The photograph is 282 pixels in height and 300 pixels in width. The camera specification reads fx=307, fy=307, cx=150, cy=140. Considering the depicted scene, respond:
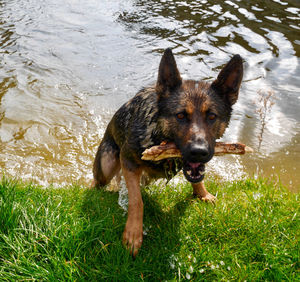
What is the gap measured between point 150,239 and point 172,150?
942 mm

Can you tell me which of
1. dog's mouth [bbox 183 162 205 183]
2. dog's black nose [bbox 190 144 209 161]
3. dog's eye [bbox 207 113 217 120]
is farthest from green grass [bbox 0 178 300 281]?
dog's eye [bbox 207 113 217 120]

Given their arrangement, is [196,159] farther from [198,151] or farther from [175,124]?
[175,124]

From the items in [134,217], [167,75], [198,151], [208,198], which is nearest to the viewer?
[198,151]

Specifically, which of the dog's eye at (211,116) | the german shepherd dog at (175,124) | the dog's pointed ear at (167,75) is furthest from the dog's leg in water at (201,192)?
the dog's pointed ear at (167,75)

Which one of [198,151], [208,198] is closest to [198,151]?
[198,151]

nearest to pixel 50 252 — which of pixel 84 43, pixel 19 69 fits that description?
pixel 19 69

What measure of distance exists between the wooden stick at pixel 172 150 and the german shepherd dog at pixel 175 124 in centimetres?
8

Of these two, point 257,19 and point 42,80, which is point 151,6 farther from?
point 42,80

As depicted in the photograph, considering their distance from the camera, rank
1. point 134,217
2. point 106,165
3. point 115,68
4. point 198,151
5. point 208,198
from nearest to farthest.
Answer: point 198,151, point 134,217, point 208,198, point 106,165, point 115,68

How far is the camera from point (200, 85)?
11.0ft

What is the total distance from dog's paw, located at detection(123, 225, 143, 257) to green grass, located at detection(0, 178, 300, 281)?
0.08 meters

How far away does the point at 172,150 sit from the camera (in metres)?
3.17

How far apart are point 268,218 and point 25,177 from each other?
3.56 metres

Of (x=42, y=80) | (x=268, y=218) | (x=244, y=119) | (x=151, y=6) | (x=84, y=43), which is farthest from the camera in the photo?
(x=151, y=6)
